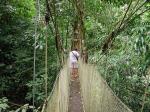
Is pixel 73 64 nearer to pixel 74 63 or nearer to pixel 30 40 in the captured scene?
pixel 74 63

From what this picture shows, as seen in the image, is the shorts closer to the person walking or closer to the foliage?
the person walking

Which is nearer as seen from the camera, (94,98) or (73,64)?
(94,98)

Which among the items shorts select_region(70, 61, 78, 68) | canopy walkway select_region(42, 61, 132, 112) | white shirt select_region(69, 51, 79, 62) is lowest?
canopy walkway select_region(42, 61, 132, 112)

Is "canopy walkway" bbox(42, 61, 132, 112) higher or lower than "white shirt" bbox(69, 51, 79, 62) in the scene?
lower

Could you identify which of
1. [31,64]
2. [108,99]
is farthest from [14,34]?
[108,99]

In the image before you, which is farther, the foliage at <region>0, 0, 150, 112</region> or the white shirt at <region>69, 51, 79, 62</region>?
the white shirt at <region>69, 51, 79, 62</region>

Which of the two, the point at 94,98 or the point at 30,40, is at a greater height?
the point at 30,40

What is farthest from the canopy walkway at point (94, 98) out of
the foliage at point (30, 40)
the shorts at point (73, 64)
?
the shorts at point (73, 64)

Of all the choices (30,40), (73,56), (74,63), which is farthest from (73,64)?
(30,40)

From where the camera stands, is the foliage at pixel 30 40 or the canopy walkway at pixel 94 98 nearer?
the canopy walkway at pixel 94 98

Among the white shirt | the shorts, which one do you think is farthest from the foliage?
the shorts

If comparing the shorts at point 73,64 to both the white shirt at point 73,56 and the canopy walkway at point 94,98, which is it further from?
the canopy walkway at point 94,98

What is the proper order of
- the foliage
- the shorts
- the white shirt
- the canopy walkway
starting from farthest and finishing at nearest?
the shorts → the white shirt → the foliage → the canopy walkway

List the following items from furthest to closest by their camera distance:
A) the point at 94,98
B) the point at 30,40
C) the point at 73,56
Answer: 1. the point at 73,56
2. the point at 30,40
3. the point at 94,98
